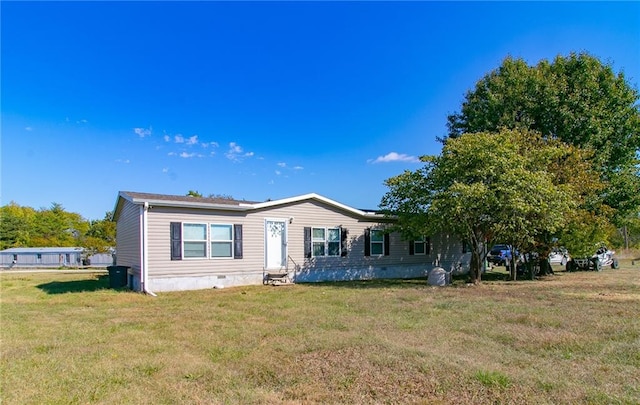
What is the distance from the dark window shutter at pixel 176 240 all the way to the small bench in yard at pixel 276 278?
3.21 m

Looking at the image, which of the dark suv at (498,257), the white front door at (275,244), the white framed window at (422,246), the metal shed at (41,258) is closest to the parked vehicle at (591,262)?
the dark suv at (498,257)

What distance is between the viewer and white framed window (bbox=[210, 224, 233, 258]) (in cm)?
1341

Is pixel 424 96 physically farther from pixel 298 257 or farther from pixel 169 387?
pixel 169 387

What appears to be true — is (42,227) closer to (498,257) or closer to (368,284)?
(368,284)

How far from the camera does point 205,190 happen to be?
3928cm

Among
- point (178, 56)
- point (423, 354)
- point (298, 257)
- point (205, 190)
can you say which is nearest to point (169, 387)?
point (423, 354)

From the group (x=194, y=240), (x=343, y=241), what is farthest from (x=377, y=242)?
(x=194, y=240)

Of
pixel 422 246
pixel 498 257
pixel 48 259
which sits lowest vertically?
pixel 48 259

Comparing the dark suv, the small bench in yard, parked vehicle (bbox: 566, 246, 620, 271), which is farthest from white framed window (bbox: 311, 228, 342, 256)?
the dark suv

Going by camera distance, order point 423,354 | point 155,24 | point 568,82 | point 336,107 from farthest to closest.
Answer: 1. point 336,107
2. point 568,82
3. point 155,24
4. point 423,354

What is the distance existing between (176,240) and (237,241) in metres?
2.07

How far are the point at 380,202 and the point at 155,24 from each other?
10227 mm

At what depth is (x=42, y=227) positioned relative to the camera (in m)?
47.1

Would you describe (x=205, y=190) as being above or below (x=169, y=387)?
above
